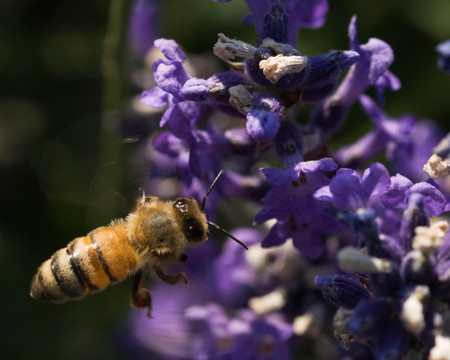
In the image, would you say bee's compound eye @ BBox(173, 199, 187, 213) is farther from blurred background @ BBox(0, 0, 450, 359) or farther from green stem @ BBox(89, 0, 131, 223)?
blurred background @ BBox(0, 0, 450, 359)

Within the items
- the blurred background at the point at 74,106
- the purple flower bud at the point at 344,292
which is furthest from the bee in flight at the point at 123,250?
the blurred background at the point at 74,106

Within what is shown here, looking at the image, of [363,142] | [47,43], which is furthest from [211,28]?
[363,142]

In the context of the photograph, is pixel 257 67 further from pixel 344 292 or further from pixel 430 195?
pixel 344 292

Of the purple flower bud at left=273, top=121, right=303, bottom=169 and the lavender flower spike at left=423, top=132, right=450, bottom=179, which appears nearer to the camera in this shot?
the lavender flower spike at left=423, top=132, right=450, bottom=179

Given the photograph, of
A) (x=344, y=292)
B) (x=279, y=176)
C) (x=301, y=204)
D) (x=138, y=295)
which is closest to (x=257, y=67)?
(x=279, y=176)

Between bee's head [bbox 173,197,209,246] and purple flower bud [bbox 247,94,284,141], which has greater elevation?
purple flower bud [bbox 247,94,284,141]

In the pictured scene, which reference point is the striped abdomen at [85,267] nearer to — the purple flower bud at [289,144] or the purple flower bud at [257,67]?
the purple flower bud at [289,144]

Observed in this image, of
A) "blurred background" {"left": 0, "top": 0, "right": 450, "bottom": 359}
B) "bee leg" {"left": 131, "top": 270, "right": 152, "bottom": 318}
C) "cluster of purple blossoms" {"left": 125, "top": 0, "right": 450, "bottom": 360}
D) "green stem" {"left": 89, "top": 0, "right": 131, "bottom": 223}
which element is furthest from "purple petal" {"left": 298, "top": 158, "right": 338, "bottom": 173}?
"blurred background" {"left": 0, "top": 0, "right": 450, "bottom": 359}

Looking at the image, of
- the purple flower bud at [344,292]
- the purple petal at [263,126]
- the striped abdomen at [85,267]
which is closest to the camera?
the purple flower bud at [344,292]
